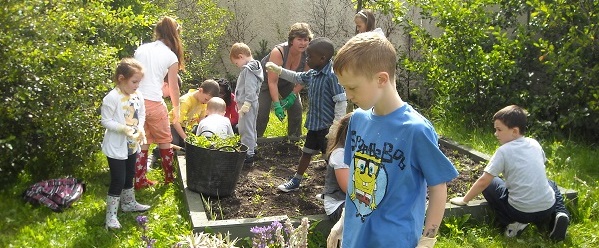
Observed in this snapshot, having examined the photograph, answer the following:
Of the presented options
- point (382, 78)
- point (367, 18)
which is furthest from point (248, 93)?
point (382, 78)

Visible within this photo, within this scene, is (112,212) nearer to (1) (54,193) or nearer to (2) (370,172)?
(1) (54,193)

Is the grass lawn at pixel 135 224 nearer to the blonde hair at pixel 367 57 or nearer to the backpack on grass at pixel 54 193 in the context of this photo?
the backpack on grass at pixel 54 193

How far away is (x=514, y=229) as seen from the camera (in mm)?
5094

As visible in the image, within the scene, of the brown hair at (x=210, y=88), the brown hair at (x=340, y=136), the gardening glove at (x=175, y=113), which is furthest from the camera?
the brown hair at (x=210, y=88)

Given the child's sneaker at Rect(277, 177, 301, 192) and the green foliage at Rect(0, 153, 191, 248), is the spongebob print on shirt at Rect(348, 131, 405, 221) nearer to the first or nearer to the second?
the green foliage at Rect(0, 153, 191, 248)

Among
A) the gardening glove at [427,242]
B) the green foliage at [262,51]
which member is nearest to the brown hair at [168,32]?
the gardening glove at [427,242]

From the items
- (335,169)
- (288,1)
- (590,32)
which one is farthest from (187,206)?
(288,1)

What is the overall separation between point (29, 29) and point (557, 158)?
516 centimetres

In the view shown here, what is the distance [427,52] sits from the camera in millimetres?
8594

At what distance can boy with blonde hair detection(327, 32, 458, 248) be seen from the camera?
2682mm

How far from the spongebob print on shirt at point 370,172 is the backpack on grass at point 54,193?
3190 mm

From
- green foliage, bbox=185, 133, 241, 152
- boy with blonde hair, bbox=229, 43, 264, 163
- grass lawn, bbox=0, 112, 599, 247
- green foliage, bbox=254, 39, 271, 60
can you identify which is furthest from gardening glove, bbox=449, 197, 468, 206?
green foliage, bbox=254, 39, 271, 60

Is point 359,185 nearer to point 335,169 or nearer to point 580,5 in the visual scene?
point 335,169

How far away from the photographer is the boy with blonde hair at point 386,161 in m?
2.68
